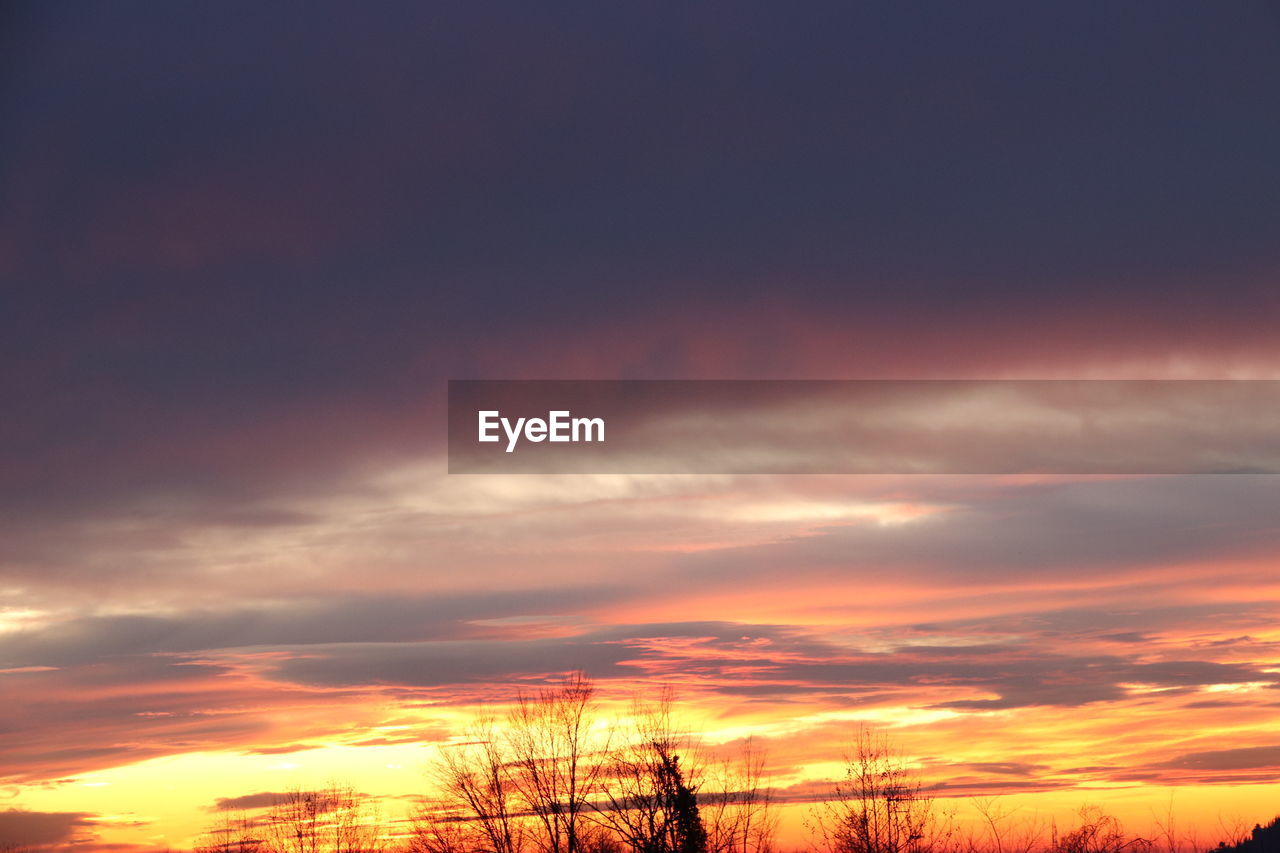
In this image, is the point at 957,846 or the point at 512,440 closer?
the point at 512,440

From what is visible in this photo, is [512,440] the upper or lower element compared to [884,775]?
upper

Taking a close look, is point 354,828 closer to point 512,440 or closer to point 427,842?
point 427,842

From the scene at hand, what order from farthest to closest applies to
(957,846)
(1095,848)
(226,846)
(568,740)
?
(226,846), (568,740), (957,846), (1095,848)

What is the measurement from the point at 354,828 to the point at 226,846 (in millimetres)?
6821

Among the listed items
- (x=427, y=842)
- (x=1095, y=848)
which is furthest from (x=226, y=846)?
(x=1095, y=848)

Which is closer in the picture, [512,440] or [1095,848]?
[512,440]

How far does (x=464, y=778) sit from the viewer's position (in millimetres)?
60219

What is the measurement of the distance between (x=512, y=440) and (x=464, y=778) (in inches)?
1398

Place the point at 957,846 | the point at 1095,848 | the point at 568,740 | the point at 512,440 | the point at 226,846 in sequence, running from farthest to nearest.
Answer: the point at 226,846, the point at 568,740, the point at 957,846, the point at 1095,848, the point at 512,440

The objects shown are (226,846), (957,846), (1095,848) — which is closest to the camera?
(1095,848)

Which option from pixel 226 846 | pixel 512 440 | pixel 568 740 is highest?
pixel 512 440

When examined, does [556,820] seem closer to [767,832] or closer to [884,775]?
[767,832]

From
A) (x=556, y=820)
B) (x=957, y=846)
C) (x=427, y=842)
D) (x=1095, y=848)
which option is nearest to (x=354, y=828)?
(x=427, y=842)

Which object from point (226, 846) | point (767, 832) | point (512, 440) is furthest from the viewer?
point (226, 846)
